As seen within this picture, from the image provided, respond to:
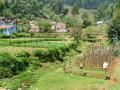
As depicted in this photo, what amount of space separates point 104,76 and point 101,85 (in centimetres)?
399

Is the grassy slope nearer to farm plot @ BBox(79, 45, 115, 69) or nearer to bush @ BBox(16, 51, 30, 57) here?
farm plot @ BBox(79, 45, 115, 69)

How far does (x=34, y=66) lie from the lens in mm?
44656

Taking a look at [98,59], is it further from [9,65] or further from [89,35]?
[89,35]

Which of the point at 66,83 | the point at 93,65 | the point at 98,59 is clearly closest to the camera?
the point at 66,83

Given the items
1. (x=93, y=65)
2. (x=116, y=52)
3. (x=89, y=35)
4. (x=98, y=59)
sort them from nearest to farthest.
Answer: (x=93, y=65)
(x=98, y=59)
(x=116, y=52)
(x=89, y=35)

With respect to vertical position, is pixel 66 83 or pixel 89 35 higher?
pixel 66 83

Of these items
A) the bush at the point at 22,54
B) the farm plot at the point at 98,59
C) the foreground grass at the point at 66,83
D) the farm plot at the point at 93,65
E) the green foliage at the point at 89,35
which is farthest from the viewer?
the green foliage at the point at 89,35

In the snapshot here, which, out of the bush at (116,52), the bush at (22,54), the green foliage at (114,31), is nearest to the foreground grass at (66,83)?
the bush at (22,54)

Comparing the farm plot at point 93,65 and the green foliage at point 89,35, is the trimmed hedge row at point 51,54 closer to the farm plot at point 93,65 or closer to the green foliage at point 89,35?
the farm plot at point 93,65

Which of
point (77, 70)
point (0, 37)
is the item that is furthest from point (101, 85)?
point (0, 37)

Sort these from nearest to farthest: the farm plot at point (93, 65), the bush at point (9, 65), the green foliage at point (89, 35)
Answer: the farm plot at point (93, 65) < the bush at point (9, 65) < the green foliage at point (89, 35)

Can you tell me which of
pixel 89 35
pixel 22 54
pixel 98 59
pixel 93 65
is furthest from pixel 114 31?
pixel 93 65

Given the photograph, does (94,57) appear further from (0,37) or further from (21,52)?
(0,37)

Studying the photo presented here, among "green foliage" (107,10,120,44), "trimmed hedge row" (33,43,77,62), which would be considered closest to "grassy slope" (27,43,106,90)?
"trimmed hedge row" (33,43,77,62)
